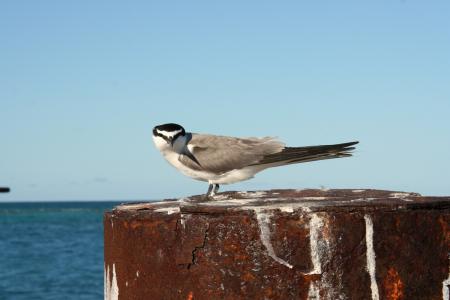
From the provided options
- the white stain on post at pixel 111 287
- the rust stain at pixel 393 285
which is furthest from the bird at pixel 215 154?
the rust stain at pixel 393 285

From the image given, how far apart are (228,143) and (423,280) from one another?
235 centimetres

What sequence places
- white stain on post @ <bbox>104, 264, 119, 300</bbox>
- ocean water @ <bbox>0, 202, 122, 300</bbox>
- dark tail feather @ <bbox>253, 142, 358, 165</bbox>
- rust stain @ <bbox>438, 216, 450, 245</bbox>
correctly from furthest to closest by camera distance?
1. ocean water @ <bbox>0, 202, 122, 300</bbox>
2. dark tail feather @ <bbox>253, 142, 358, 165</bbox>
3. white stain on post @ <bbox>104, 264, 119, 300</bbox>
4. rust stain @ <bbox>438, 216, 450, 245</bbox>

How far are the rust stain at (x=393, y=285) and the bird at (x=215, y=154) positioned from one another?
79.3 inches

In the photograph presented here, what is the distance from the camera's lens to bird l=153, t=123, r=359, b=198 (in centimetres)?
527

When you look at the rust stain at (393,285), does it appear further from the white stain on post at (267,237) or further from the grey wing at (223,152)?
the grey wing at (223,152)

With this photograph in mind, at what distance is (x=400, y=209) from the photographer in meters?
3.20

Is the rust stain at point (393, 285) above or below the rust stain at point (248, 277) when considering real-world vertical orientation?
below

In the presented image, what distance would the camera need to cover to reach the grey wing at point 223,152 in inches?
208

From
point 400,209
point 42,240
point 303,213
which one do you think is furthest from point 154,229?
point 42,240

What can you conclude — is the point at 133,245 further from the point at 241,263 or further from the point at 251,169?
the point at 251,169

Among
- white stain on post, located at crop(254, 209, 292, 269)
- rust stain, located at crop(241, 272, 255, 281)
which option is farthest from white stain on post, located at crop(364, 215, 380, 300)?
rust stain, located at crop(241, 272, 255, 281)

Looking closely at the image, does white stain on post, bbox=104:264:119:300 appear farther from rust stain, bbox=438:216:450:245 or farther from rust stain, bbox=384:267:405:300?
rust stain, bbox=438:216:450:245

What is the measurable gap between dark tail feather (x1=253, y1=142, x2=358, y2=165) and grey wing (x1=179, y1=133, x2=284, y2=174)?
123mm

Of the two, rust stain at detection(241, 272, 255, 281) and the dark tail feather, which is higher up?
the dark tail feather
